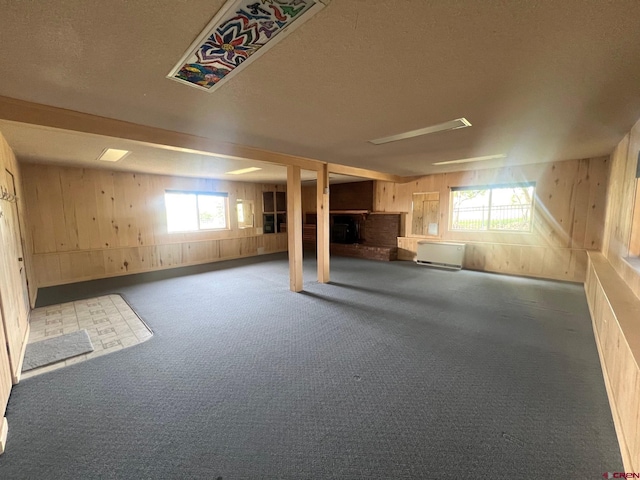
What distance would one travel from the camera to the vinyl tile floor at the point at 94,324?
8.54 ft

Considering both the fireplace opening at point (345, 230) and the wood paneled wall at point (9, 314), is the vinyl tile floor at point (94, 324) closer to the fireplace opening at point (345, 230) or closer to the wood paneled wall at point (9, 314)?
the wood paneled wall at point (9, 314)

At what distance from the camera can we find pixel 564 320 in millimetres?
3150

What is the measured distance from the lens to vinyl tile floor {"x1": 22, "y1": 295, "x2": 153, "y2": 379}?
2.60 meters

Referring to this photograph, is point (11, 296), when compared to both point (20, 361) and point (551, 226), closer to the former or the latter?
point (20, 361)

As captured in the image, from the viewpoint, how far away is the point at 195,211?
6.79 metres

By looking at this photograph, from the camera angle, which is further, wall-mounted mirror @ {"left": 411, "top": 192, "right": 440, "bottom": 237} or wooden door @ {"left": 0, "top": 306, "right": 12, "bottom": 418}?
wall-mounted mirror @ {"left": 411, "top": 192, "right": 440, "bottom": 237}

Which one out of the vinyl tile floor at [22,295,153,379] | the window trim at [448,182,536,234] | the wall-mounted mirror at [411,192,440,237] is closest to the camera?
the vinyl tile floor at [22,295,153,379]

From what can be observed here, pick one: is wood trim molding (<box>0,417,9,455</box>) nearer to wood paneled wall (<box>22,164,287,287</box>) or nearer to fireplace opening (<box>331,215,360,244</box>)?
wood paneled wall (<box>22,164,287,287</box>)

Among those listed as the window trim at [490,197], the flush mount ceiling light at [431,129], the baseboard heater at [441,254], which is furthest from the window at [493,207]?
the flush mount ceiling light at [431,129]

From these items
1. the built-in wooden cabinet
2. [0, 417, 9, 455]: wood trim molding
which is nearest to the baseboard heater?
the built-in wooden cabinet

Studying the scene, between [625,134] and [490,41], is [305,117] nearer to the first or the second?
[490,41]

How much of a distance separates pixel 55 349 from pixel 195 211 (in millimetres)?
4631

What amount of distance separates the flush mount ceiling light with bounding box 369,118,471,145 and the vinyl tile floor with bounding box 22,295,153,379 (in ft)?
11.3

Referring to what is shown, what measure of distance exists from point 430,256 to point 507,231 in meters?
A: 1.60
